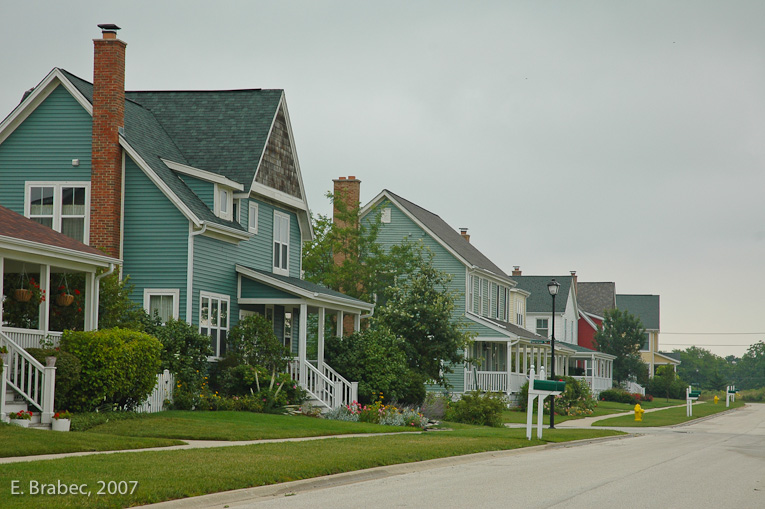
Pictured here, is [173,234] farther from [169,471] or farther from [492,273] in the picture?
[492,273]

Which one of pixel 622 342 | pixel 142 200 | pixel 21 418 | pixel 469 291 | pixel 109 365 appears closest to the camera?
pixel 21 418

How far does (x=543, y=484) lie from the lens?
13352mm

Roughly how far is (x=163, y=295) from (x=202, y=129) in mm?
7656

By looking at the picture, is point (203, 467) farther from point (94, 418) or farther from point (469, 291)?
point (469, 291)

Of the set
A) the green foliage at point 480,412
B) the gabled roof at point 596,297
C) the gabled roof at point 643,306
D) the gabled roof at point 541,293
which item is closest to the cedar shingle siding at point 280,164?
the green foliage at point 480,412

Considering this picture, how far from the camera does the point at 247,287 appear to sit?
1135 inches

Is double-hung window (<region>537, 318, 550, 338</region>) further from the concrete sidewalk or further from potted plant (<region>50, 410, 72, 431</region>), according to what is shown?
potted plant (<region>50, 410, 72, 431</region>)

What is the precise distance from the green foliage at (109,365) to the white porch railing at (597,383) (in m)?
43.6

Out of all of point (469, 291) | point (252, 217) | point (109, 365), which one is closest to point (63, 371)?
point (109, 365)

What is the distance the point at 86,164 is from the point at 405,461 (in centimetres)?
1516

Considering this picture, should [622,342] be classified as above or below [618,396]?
above

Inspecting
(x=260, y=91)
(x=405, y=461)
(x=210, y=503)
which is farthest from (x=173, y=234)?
(x=210, y=503)

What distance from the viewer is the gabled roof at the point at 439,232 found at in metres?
47.9

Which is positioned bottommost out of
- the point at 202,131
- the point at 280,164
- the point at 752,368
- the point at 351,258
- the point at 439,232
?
the point at 752,368
